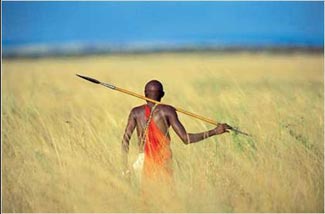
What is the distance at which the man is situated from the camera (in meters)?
5.48

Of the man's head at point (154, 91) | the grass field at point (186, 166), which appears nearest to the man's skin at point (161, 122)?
the man's head at point (154, 91)

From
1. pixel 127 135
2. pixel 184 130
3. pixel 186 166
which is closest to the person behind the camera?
pixel 184 130

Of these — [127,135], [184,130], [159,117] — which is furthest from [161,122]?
[127,135]

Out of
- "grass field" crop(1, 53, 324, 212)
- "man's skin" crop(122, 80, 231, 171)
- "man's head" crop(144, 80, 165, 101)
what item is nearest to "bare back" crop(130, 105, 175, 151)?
"man's skin" crop(122, 80, 231, 171)

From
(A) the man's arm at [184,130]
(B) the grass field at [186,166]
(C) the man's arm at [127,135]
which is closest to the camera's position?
(A) the man's arm at [184,130]

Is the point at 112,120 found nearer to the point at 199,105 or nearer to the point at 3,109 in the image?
the point at 3,109

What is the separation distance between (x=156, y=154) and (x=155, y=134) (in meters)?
0.17

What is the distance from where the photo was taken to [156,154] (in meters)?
5.56

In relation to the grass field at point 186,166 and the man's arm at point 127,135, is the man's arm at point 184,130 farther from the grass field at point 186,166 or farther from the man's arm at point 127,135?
the grass field at point 186,166

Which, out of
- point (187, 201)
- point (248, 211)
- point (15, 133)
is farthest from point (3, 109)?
point (248, 211)

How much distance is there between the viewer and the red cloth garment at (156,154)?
550cm

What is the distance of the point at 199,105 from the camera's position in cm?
885

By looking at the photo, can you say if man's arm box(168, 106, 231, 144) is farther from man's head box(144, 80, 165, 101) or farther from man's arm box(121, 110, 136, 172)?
man's arm box(121, 110, 136, 172)

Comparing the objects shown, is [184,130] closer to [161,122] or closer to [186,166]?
[161,122]
